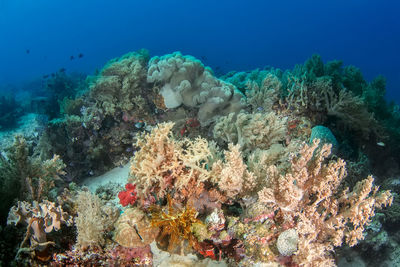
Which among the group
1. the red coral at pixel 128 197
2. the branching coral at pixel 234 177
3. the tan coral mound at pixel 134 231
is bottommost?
the tan coral mound at pixel 134 231

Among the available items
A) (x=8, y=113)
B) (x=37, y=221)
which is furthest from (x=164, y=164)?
(x=8, y=113)

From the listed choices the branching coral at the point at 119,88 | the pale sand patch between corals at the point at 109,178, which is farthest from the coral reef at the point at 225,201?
the branching coral at the point at 119,88

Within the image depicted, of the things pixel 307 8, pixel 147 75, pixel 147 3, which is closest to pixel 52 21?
pixel 147 3

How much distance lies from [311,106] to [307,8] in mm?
138363

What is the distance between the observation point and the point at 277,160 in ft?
13.5

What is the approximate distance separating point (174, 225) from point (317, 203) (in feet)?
6.41

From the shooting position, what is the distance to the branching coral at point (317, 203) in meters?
2.72

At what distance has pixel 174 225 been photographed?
3055mm

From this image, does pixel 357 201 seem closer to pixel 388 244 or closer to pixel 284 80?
pixel 388 244


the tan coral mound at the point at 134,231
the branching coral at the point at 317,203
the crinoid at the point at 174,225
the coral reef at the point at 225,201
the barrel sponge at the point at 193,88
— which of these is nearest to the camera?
the branching coral at the point at 317,203

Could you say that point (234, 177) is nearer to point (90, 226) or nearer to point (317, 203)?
point (317, 203)

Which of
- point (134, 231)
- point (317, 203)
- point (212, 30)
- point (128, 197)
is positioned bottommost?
point (134, 231)

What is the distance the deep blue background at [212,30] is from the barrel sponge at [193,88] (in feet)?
239

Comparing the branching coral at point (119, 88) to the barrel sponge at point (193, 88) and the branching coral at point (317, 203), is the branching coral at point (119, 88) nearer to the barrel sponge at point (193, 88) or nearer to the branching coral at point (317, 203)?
the barrel sponge at point (193, 88)
